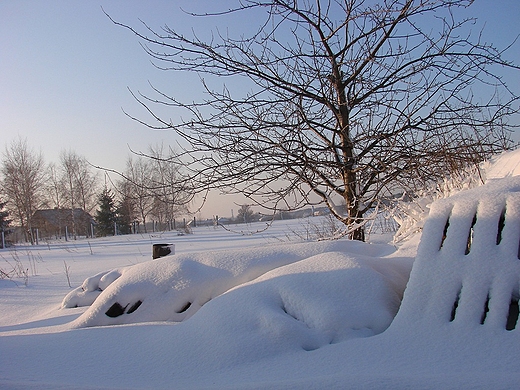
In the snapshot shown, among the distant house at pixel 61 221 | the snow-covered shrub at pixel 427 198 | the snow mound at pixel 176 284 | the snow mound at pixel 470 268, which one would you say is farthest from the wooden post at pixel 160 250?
the distant house at pixel 61 221

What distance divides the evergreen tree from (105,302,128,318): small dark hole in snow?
35963mm

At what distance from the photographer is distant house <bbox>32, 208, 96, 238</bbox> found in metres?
35.2

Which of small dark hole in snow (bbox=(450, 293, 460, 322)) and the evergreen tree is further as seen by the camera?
the evergreen tree

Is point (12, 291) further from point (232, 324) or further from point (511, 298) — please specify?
point (511, 298)

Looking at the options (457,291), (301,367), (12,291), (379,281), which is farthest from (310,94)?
(12,291)

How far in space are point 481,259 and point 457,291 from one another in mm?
182

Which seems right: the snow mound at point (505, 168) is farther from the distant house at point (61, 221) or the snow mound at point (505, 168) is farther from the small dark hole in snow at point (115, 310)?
the distant house at point (61, 221)

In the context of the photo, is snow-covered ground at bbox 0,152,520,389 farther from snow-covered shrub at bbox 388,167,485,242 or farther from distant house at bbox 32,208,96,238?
distant house at bbox 32,208,96,238

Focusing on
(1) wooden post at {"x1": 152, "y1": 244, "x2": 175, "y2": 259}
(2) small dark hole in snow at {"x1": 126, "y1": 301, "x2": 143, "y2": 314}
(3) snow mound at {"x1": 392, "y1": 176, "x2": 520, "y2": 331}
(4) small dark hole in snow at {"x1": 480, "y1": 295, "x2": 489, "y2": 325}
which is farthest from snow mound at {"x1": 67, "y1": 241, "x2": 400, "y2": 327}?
(4) small dark hole in snow at {"x1": 480, "y1": 295, "x2": 489, "y2": 325}

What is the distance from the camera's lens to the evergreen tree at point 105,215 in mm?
36406

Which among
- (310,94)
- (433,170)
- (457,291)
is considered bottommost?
(457,291)

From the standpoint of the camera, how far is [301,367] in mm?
1387

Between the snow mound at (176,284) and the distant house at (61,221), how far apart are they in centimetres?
3516

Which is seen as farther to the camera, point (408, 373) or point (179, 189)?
point (179, 189)
